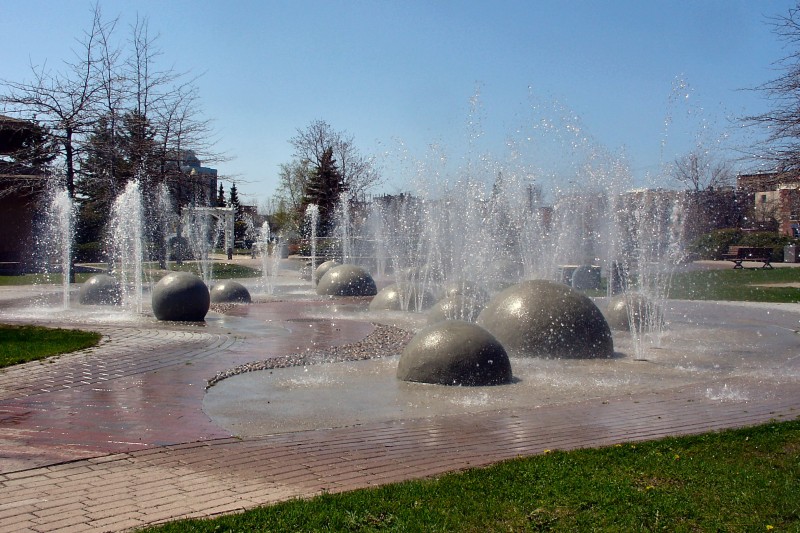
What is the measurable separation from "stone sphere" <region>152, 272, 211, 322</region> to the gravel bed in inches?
149

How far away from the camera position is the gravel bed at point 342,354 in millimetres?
10427

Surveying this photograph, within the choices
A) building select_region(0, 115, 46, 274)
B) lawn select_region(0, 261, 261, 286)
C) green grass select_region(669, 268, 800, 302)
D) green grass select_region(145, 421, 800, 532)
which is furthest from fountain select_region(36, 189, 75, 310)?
green grass select_region(145, 421, 800, 532)

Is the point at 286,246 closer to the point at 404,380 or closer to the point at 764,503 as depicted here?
the point at 404,380

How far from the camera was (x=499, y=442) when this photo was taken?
6.73m

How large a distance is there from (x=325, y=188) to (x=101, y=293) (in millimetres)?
39142

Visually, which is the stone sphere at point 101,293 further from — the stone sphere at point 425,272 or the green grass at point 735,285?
the green grass at point 735,285

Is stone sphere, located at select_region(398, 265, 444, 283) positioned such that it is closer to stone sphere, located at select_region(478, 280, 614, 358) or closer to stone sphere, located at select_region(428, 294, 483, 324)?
stone sphere, located at select_region(428, 294, 483, 324)

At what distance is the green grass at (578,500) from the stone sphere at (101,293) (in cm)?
1587

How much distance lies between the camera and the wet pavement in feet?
17.1

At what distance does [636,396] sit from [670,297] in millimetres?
16583

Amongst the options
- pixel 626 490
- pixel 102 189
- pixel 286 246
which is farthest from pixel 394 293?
pixel 286 246

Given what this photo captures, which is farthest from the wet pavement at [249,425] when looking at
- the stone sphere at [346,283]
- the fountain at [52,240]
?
the fountain at [52,240]

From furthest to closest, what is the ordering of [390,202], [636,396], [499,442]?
[390,202] < [636,396] < [499,442]

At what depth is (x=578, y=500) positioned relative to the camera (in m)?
4.97
